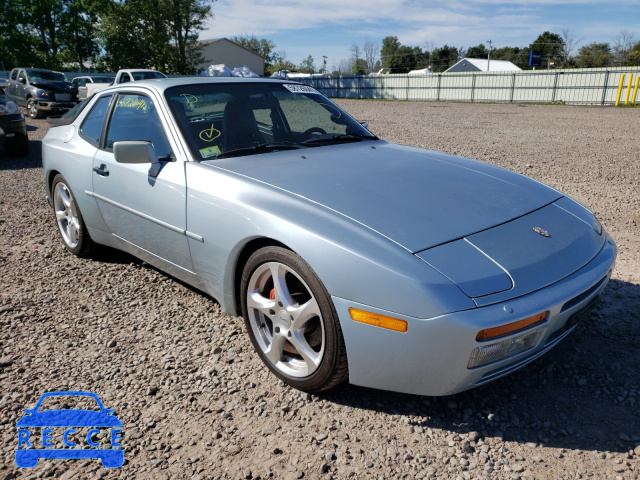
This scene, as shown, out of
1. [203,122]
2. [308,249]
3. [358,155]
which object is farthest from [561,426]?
[203,122]

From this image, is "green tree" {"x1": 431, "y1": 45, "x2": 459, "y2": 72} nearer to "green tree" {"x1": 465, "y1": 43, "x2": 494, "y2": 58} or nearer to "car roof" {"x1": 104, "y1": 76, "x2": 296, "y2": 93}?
"green tree" {"x1": 465, "y1": 43, "x2": 494, "y2": 58}

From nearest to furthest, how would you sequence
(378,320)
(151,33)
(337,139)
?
1. (378,320)
2. (337,139)
3. (151,33)

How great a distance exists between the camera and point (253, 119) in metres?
3.50

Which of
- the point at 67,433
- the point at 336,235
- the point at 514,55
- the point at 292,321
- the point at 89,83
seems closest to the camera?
the point at 336,235

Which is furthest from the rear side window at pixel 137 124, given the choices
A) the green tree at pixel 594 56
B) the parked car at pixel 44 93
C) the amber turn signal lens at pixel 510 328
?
the green tree at pixel 594 56

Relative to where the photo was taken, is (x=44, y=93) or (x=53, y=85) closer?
(x=44, y=93)

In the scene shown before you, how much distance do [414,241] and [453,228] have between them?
10.5 inches

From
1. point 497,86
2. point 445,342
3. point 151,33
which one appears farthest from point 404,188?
point 151,33

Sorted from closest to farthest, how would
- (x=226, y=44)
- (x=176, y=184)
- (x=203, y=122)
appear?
(x=176, y=184) < (x=203, y=122) < (x=226, y=44)

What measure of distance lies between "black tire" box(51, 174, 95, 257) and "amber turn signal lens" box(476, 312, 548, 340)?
353cm

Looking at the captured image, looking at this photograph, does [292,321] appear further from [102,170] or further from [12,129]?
[12,129]

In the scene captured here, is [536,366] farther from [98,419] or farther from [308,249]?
[98,419]

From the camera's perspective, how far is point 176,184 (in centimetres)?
304

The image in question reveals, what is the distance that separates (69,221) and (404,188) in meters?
3.29
